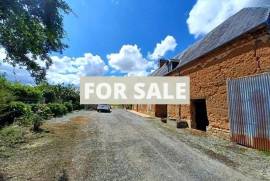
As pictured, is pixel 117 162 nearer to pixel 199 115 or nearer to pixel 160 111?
pixel 199 115

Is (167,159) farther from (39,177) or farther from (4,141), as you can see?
(4,141)

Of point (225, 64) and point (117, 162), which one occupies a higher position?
point (225, 64)

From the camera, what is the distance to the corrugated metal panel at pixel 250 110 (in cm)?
987

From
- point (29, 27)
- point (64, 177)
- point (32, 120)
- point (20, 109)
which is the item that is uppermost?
point (29, 27)

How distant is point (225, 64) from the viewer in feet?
42.9

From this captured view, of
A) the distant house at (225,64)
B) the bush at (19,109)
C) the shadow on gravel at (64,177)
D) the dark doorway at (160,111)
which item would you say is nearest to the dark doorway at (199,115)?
the distant house at (225,64)

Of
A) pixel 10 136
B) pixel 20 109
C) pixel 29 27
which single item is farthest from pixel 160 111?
pixel 29 27

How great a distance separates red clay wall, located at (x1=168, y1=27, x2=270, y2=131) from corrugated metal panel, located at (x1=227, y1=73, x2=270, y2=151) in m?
0.58

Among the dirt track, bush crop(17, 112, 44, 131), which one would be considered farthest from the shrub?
the dirt track

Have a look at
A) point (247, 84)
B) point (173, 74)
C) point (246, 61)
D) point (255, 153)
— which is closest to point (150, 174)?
point (255, 153)

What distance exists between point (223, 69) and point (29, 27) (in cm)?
1071

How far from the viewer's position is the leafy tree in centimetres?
560

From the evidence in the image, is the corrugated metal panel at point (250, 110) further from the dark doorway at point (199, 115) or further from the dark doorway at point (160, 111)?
the dark doorway at point (160, 111)

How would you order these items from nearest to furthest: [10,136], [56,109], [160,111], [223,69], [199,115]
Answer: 1. [10,136]
2. [223,69]
3. [199,115]
4. [56,109]
5. [160,111]
